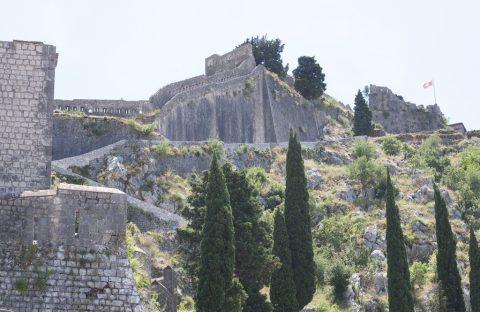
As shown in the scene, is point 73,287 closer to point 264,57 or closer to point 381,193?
point 381,193

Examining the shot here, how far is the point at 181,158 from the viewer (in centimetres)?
6041

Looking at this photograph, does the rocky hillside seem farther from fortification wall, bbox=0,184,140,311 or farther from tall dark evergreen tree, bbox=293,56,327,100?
fortification wall, bbox=0,184,140,311

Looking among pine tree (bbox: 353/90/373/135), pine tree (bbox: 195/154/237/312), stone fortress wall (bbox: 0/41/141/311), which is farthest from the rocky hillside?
stone fortress wall (bbox: 0/41/141/311)

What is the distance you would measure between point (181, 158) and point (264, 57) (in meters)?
27.1

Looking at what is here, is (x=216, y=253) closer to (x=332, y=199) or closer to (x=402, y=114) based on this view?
(x=332, y=199)

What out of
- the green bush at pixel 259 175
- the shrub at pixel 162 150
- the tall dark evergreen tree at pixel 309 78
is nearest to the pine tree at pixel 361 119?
the tall dark evergreen tree at pixel 309 78

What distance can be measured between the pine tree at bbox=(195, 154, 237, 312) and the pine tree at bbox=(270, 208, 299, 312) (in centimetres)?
833

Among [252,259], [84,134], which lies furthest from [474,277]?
[84,134]

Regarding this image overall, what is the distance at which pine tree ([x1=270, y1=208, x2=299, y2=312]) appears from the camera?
3603 centimetres

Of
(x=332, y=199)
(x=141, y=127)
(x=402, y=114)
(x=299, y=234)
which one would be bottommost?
(x=299, y=234)

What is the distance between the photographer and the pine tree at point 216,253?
2702cm

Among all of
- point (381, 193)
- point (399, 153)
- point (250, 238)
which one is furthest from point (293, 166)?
point (399, 153)

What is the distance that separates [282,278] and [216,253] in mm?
9644

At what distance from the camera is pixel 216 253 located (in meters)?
27.4
